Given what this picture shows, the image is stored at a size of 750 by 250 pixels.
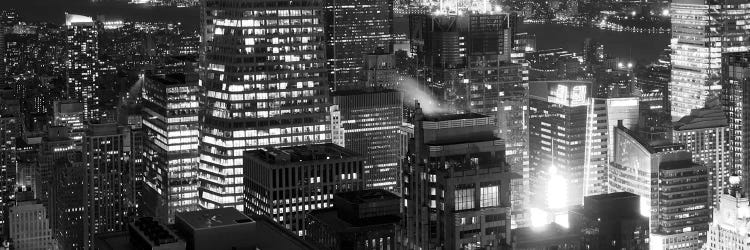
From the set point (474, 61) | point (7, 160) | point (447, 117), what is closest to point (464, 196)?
point (447, 117)

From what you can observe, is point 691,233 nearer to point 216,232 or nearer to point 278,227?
point 278,227

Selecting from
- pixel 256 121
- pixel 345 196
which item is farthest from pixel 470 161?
pixel 256 121

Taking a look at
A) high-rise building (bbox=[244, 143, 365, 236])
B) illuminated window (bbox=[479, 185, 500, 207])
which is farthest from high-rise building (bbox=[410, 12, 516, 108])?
illuminated window (bbox=[479, 185, 500, 207])

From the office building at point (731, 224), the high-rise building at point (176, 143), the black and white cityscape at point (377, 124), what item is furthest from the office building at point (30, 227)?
the office building at point (731, 224)

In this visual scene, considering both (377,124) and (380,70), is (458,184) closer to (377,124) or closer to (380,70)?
(377,124)

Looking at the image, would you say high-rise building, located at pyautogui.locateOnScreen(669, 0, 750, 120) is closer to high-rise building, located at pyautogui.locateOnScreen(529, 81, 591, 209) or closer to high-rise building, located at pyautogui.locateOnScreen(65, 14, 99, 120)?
high-rise building, located at pyautogui.locateOnScreen(529, 81, 591, 209)
